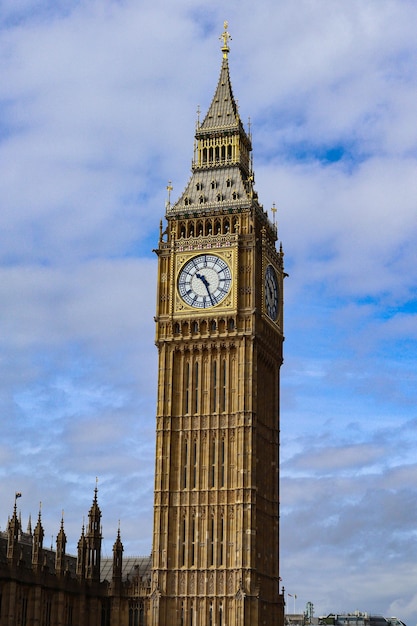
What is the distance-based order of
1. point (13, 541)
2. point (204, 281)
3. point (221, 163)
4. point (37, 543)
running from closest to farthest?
point (13, 541) < point (37, 543) < point (204, 281) < point (221, 163)

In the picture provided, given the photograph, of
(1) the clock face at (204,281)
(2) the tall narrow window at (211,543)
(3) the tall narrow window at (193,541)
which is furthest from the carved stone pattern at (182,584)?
(1) the clock face at (204,281)

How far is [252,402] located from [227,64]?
120 ft

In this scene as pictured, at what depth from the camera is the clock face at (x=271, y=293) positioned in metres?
107

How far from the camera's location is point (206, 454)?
10119cm

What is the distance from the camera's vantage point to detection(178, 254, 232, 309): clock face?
105m

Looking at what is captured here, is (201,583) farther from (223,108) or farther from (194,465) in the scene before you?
(223,108)

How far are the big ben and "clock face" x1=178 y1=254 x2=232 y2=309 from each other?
0.11 metres

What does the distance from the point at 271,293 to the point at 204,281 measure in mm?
6948

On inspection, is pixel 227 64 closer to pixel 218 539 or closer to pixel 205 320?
pixel 205 320

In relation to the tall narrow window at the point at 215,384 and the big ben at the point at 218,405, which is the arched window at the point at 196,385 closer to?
the big ben at the point at 218,405

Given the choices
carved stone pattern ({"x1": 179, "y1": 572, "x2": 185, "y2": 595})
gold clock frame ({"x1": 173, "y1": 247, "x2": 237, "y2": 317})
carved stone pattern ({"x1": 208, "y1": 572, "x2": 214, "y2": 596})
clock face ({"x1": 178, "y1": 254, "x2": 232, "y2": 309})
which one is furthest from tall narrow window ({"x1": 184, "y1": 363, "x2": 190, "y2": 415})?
carved stone pattern ({"x1": 208, "y1": 572, "x2": 214, "y2": 596})

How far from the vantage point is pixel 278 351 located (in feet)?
360

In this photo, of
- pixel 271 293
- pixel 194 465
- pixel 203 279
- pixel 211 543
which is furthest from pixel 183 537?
pixel 271 293

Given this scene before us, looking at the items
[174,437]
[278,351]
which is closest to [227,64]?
[278,351]
